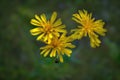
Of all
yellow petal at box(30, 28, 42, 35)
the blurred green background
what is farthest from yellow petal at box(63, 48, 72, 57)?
the blurred green background

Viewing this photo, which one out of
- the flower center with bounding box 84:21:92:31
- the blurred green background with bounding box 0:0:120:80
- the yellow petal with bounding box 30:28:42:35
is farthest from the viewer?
the blurred green background with bounding box 0:0:120:80

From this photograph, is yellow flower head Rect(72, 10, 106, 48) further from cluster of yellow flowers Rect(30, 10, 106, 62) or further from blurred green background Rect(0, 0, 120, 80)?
blurred green background Rect(0, 0, 120, 80)

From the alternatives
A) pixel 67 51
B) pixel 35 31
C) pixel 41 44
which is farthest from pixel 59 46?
pixel 41 44

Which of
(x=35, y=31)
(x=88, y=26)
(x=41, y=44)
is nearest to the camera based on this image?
(x=35, y=31)

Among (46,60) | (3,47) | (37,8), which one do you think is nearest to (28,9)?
(37,8)

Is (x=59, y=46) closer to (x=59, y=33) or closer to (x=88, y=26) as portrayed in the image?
(x=59, y=33)

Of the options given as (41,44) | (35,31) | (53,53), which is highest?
(41,44)

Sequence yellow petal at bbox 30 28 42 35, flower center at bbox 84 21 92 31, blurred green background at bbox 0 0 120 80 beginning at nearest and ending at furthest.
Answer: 1. yellow petal at bbox 30 28 42 35
2. flower center at bbox 84 21 92 31
3. blurred green background at bbox 0 0 120 80

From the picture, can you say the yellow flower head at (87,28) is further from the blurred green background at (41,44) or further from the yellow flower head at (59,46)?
the blurred green background at (41,44)
